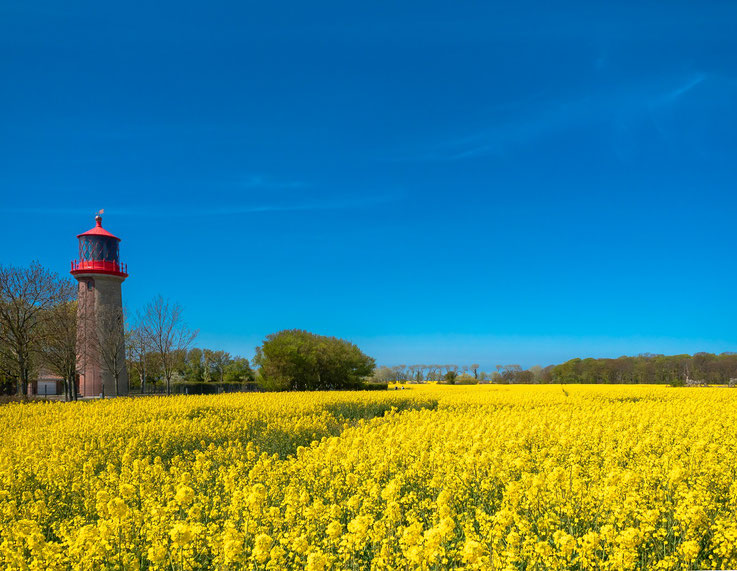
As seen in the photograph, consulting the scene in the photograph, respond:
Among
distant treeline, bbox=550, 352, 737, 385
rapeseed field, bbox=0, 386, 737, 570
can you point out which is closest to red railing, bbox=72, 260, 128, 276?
rapeseed field, bbox=0, 386, 737, 570

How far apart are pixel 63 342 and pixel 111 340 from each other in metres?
4.18

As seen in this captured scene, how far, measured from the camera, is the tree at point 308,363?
41.8 meters

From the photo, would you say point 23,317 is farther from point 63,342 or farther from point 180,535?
point 180,535

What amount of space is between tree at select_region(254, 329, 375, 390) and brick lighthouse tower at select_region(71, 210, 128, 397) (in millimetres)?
Answer: 11628

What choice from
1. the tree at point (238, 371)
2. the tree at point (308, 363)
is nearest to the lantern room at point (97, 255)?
the tree at point (308, 363)

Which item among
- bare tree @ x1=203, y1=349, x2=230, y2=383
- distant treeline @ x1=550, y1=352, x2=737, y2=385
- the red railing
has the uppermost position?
the red railing

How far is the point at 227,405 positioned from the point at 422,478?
16270 millimetres

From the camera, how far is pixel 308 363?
42125 millimetres

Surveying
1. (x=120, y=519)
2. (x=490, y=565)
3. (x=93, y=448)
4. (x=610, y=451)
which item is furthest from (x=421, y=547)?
(x=93, y=448)

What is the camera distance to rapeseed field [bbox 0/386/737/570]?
182 inches

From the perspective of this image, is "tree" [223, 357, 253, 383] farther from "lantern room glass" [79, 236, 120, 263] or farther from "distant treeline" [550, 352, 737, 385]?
"distant treeline" [550, 352, 737, 385]

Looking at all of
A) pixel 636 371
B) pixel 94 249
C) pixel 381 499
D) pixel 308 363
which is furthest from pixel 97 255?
pixel 636 371

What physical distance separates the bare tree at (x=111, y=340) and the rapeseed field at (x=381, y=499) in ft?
83.5

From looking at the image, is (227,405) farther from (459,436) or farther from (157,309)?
(157,309)
